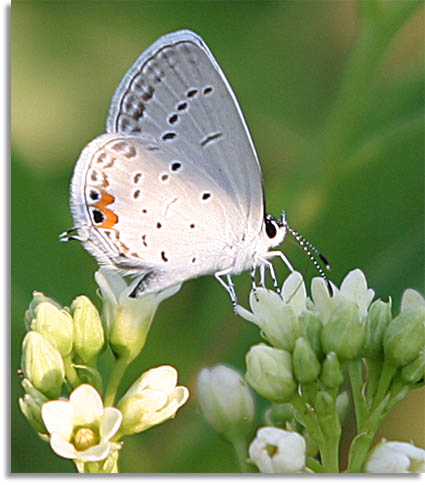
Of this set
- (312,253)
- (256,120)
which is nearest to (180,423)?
(312,253)

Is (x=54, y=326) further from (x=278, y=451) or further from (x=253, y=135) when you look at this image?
(x=253, y=135)

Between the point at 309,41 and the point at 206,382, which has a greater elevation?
the point at 309,41

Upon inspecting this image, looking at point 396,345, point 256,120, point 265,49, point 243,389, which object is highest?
point 265,49

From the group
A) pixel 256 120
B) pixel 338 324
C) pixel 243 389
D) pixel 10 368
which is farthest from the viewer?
pixel 256 120

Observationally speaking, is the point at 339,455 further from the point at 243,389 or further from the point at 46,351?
the point at 46,351

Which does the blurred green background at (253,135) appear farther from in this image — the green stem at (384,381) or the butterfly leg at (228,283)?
the green stem at (384,381)

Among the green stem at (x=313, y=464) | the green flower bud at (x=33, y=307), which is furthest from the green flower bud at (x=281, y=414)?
the green flower bud at (x=33, y=307)

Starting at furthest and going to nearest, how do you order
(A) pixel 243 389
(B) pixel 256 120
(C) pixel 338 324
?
(B) pixel 256 120
(A) pixel 243 389
(C) pixel 338 324

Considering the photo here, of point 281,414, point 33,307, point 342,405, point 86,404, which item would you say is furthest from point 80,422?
point 342,405
